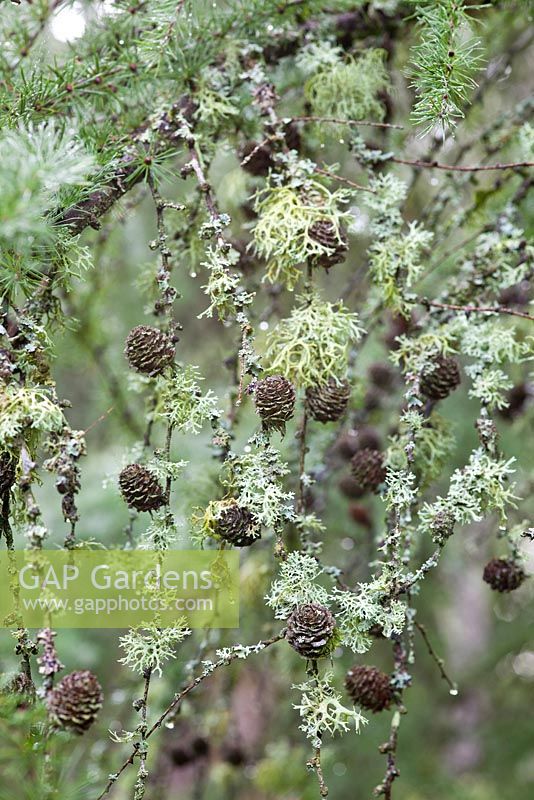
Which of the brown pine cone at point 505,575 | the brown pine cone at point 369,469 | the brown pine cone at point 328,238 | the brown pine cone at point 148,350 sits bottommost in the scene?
the brown pine cone at point 505,575

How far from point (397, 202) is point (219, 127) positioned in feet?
0.78

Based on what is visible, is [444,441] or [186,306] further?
[186,306]

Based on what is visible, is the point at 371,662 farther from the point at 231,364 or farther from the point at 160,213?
the point at 160,213

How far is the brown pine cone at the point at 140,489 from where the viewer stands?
0.69 metres

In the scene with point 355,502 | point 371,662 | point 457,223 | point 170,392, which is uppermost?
point 457,223

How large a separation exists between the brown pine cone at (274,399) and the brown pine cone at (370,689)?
316mm

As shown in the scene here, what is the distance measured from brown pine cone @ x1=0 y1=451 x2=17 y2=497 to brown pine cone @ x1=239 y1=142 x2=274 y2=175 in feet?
1.33

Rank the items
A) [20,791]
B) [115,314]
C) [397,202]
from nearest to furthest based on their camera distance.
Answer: [20,791], [397,202], [115,314]

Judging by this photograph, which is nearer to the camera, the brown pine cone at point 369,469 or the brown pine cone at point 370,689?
the brown pine cone at point 370,689

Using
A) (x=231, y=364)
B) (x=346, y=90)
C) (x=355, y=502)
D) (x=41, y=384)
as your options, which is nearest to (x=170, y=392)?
(x=41, y=384)

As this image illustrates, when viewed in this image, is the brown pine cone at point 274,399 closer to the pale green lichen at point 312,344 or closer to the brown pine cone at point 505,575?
the pale green lichen at point 312,344

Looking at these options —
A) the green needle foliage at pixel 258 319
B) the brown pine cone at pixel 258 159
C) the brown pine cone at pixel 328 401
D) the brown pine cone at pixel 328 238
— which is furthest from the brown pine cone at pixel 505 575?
the brown pine cone at pixel 258 159

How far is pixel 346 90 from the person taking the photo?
88cm

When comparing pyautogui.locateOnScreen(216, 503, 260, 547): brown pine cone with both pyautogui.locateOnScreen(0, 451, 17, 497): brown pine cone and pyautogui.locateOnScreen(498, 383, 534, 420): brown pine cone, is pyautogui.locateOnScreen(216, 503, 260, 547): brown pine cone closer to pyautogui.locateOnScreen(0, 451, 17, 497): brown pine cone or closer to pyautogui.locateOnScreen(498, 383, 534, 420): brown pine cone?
pyautogui.locateOnScreen(0, 451, 17, 497): brown pine cone
